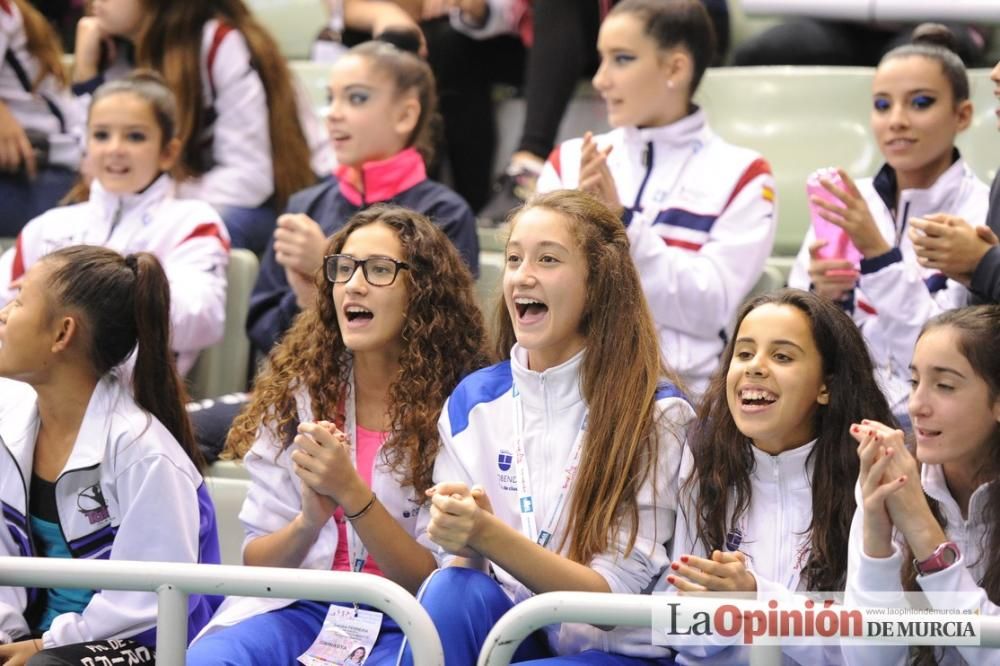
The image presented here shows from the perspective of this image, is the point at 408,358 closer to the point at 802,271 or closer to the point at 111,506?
the point at 111,506

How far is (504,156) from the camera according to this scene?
16.2 ft

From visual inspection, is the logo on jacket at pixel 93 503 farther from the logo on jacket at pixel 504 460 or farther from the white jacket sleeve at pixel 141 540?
the logo on jacket at pixel 504 460

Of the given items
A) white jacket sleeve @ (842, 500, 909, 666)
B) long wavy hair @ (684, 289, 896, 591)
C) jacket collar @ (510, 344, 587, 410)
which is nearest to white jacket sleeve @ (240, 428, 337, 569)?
jacket collar @ (510, 344, 587, 410)

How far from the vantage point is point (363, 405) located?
2969mm

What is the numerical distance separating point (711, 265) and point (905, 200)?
1.51 ft

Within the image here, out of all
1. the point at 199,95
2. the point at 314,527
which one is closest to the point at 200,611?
the point at 314,527

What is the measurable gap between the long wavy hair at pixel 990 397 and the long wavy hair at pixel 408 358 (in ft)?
3.00

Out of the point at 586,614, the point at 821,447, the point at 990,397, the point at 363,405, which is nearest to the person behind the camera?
the point at 586,614

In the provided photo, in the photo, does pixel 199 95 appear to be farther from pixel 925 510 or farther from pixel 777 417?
pixel 925 510

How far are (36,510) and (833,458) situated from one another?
1408 millimetres

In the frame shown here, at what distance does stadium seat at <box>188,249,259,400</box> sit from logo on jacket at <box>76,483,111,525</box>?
1.31 meters

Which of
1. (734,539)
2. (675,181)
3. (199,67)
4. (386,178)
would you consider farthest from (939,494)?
(199,67)

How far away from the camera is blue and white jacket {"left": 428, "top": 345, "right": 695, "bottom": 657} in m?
2.54

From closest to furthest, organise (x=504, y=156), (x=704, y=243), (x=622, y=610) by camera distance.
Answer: (x=622, y=610) → (x=704, y=243) → (x=504, y=156)
